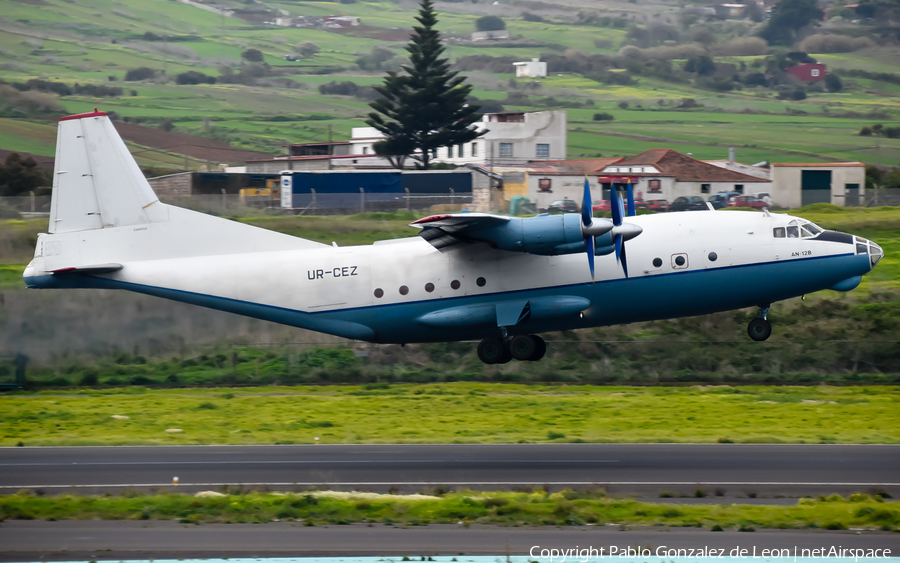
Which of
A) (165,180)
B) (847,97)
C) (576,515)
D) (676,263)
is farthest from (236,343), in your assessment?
(847,97)

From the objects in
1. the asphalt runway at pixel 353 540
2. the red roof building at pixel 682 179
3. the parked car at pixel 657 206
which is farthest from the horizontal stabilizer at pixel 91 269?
the red roof building at pixel 682 179

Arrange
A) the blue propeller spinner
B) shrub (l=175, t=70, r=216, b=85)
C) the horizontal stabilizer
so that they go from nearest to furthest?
the blue propeller spinner → the horizontal stabilizer → shrub (l=175, t=70, r=216, b=85)

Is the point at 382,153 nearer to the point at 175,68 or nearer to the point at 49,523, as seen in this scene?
the point at 49,523

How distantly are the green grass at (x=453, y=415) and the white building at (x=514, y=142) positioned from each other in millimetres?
66503

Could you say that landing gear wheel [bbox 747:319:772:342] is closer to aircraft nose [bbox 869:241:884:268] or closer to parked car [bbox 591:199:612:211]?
aircraft nose [bbox 869:241:884:268]

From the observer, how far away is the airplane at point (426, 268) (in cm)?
2659

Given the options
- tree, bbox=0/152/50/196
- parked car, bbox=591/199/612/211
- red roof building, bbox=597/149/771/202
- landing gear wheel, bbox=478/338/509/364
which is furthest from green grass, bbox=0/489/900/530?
red roof building, bbox=597/149/771/202

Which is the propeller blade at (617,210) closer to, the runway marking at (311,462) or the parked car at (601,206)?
the runway marking at (311,462)

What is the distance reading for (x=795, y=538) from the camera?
51.0ft

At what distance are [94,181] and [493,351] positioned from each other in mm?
12871

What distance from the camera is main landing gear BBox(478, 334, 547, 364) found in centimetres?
2761

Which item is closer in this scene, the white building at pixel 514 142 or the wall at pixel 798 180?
the wall at pixel 798 180

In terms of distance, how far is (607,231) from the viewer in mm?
25031

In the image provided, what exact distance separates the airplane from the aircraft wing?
0.24 ft
